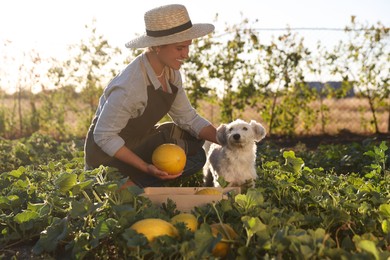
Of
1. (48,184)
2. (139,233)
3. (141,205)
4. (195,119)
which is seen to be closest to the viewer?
(139,233)

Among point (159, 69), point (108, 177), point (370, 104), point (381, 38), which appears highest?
point (159, 69)

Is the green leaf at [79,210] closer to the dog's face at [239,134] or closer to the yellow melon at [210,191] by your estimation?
the yellow melon at [210,191]

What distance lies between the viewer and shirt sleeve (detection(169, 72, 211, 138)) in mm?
5137

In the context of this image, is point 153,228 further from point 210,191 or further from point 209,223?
point 210,191

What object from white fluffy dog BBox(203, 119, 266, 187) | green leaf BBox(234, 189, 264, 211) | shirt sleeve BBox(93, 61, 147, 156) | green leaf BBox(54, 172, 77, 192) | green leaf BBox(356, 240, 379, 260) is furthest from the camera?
white fluffy dog BBox(203, 119, 266, 187)

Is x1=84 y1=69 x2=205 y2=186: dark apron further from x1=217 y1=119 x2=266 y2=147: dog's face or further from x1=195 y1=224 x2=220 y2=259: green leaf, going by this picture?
x1=195 y1=224 x2=220 y2=259: green leaf

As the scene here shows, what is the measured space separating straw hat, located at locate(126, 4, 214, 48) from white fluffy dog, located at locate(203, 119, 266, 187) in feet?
3.01

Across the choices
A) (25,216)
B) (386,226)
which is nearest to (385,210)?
(386,226)

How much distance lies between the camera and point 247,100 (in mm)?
10438

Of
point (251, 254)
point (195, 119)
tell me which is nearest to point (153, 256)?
point (251, 254)

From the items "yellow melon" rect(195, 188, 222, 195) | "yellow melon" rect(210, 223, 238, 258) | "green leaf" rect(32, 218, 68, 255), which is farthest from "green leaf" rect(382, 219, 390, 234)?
"green leaf" rect(32, 218, 68, 255)

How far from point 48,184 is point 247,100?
6642mm

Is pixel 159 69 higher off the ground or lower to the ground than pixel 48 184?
higher

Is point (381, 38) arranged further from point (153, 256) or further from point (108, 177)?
point (153, 256)
